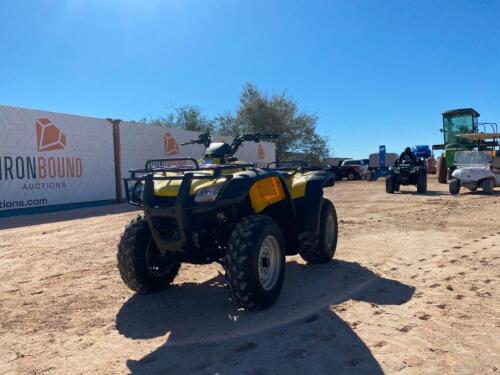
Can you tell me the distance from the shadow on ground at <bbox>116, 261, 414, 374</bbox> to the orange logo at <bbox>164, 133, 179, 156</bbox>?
16315mm

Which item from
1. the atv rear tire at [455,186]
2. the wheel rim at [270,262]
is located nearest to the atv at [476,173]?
the atv rear tire at [455,186]

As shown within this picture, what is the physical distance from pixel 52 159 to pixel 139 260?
12159mm

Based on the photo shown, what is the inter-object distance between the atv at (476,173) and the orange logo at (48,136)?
45.2 feet

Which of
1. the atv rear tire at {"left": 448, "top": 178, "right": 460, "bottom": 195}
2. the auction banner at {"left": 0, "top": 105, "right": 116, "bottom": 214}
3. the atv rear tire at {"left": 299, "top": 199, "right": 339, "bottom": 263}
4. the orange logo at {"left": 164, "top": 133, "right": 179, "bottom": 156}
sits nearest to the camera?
the atv rear tire at {"left": 299, "top": 199, "right": 339, "bottom": 263}

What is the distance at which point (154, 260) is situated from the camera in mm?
4387

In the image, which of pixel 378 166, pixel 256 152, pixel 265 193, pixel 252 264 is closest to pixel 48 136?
pixel 265 193

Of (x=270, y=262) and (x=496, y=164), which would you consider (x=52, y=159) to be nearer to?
(x=270, y=262)

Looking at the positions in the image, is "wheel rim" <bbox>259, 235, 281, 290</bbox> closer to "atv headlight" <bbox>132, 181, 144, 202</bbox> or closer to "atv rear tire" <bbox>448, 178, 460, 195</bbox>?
"atv headlight" <bbox>132, 181, 144, 202</bbox>

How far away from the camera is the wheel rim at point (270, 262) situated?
→ 3.93 metres

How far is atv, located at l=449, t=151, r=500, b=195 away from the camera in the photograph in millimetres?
15945

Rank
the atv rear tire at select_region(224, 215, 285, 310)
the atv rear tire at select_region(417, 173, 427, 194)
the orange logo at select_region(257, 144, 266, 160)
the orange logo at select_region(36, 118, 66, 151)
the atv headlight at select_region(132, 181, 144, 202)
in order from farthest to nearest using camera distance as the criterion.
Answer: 1. the orange logo at select_region(257, 144, 266, 160)
2. the atv rear tire at select_region(417, 173, 427, 194)
3. the orange logo at select_region(36, 118, 66, 151)
4. the atv headlight at select_region(132, 181, 144, 202)
5. the atv rear tire at select_region(224, 215, 285, 310)

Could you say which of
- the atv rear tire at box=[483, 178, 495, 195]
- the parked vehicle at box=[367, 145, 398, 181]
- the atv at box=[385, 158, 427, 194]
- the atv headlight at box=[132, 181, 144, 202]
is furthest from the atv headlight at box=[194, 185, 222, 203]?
the parked vehicle at box=[367, 145, 398, 181]

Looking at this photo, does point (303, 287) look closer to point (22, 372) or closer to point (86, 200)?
point (22, 372)

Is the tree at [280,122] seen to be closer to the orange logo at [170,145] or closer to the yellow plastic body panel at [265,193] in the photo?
the orange logo at [170,145]
